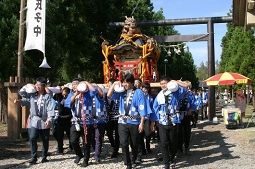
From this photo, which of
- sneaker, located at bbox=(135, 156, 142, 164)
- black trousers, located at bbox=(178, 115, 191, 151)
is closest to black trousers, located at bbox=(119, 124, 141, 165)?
sneaker, located at bbox=(135, 156, 142, 164)

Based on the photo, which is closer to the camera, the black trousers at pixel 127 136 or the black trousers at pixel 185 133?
the black trousers at pixel 127 136

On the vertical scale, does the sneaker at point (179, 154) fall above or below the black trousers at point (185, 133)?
below

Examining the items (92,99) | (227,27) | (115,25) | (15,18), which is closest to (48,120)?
(92,99)

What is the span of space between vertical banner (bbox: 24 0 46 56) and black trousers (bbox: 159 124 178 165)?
5778 millimetres

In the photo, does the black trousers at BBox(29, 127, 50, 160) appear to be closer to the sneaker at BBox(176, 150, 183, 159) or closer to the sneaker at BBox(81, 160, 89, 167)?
the sneaker at BBox(81, 160, 89, 167)

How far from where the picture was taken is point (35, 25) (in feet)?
36.0

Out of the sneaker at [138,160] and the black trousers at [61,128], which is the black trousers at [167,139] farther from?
the black trousers at [61,128]

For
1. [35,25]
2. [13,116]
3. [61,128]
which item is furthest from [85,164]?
[35,25]

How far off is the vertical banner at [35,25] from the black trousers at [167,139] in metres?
5.78

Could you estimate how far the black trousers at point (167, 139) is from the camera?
6570 mm

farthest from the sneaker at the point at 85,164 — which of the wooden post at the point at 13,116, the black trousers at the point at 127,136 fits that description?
the wooden post at the point at 13,116

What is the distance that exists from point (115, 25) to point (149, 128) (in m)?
10.4

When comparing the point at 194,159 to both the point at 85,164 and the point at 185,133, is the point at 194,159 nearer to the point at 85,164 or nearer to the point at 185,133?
the point at 185,133

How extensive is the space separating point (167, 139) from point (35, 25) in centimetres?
645
